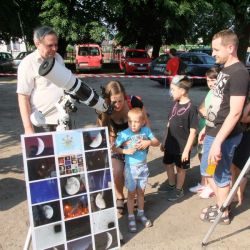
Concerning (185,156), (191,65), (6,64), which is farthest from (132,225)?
(6,64)

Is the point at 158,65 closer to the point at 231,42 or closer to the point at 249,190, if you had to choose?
the point at 249,190

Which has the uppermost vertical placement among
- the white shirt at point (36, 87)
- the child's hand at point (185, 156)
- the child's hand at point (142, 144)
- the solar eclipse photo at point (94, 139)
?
the white shirt at point (36, 87)

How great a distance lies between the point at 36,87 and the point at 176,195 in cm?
206

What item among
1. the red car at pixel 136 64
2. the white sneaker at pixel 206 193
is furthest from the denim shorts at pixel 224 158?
the red car at pixel 136 64

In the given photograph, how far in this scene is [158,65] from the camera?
621 inches

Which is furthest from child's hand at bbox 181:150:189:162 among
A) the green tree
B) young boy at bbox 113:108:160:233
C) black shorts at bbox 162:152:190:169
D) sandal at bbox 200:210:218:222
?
the green tree

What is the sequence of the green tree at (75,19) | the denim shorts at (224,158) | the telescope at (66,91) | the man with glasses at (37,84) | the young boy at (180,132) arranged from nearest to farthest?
the telescope at (66,91) → the man with glasses at (37,84) → the denim shorts at (224,158) → the young boy at (180,132) → the green tree at (75,19)

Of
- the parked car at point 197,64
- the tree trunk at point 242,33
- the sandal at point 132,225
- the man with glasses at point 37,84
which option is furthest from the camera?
the parked car at point 197,64

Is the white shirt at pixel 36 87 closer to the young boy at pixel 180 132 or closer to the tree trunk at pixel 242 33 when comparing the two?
the young boy at pixel 180 132

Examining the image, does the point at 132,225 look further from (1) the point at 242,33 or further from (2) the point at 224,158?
(1) the point at 242,33

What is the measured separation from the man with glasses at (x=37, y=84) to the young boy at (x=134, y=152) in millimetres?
696

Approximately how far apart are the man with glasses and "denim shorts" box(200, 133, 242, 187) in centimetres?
143

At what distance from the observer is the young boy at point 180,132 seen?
4105mm

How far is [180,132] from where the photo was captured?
4266mm
